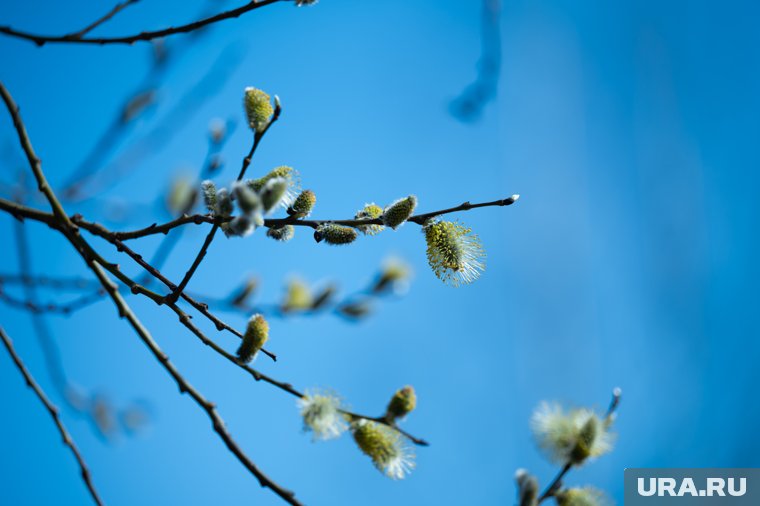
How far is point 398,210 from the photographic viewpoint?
1204 mm

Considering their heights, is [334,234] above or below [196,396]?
above

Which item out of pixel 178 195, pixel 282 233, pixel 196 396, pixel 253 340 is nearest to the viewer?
pixel 196 396

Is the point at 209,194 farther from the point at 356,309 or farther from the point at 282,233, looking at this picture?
the point at 356,309

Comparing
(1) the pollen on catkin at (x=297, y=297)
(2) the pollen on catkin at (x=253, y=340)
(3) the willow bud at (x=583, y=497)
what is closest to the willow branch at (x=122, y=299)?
(2) the pollen on catkin at (x=253, y=340)

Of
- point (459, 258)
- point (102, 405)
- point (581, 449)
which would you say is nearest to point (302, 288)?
point (102, 405)

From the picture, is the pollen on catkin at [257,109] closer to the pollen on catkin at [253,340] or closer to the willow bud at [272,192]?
the willow bud at [272,192]

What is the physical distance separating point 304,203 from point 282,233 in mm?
94

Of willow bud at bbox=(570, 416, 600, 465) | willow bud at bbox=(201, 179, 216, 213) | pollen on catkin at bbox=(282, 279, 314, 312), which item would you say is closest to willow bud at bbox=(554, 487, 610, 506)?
willow bud at bbox=(570, 416, 600, 465)

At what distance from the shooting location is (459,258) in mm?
1363

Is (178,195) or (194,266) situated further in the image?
(178,195)

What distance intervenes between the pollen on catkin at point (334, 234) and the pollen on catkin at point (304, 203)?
0.05 meters

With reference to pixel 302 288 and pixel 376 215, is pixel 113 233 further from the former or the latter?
pixel 302 288

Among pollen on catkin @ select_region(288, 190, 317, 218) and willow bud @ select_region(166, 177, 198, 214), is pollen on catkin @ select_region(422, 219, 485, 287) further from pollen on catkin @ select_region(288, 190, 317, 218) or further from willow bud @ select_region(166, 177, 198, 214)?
willow bud @ select_region(166, 177, 198, 214)

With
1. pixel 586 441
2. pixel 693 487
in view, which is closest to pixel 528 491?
pixel 586 441
